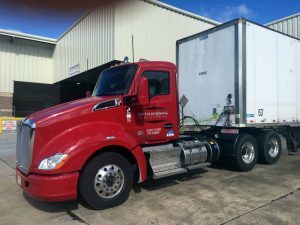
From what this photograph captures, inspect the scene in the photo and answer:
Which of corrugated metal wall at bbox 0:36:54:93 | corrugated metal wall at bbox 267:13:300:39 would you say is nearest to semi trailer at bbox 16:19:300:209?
corrugated metal wall at bbox 267:13:300:39

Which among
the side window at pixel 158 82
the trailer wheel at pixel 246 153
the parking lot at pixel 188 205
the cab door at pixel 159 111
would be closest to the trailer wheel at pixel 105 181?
the parking lot at pixel 188 205

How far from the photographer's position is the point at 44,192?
4691 millimetres

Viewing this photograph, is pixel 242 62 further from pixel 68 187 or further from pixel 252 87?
pixel 68 187

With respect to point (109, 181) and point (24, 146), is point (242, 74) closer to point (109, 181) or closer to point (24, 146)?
point (109, 181)

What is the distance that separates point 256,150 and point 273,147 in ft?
3.05

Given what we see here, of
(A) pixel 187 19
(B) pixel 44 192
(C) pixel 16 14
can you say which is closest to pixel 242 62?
(B) pixel 44 192

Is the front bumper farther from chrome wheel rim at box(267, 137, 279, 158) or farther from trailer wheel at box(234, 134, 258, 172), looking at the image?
chrome wheel rim at box(267, 137, 279, 158)

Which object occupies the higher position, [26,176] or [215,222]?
[26,176]

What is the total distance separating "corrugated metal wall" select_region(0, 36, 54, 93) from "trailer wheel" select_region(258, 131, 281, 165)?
24652 mm

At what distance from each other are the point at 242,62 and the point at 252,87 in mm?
716

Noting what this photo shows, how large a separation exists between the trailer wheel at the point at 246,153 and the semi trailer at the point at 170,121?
0.03 metres

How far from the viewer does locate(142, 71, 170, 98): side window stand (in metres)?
6.46

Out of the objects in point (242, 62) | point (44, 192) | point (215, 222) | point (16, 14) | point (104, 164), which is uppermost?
point (242, 62)

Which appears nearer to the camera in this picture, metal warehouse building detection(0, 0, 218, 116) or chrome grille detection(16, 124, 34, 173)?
chrome grille detection(16, 124, 34, 173)
